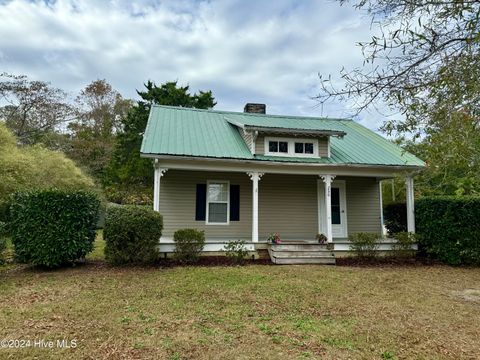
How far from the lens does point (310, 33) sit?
486 centimetres

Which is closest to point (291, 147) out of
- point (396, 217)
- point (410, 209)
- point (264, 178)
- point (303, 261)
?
point (264, 178)

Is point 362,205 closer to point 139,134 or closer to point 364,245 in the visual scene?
point 364,245

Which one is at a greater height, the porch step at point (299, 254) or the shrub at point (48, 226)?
the shrub at point (48, 226)

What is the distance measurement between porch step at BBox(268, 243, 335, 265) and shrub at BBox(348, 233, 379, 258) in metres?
0.80

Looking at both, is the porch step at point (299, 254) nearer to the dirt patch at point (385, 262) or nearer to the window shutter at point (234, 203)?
the dirt patch at point (385, 262)

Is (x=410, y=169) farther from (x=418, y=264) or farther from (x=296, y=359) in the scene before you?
(x=296, y=359)

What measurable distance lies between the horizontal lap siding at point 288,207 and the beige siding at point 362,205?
1490 millimetres

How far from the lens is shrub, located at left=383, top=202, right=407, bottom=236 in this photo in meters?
11.3

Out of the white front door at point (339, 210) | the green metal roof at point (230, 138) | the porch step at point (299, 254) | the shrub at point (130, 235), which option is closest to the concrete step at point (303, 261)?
the porch step at point (299, 254)

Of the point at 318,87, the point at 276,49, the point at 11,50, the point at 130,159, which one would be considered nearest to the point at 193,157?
the point at 276,49

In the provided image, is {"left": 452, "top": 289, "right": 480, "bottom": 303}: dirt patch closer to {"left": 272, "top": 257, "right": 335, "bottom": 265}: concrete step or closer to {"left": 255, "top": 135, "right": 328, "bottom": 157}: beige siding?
{"left": 272, "top": 257, "right": 335, "bottom": 265}: concrete step

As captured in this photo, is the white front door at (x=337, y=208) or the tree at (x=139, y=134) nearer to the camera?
the white front door at (x=337, y=208)

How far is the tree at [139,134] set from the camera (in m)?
20.2

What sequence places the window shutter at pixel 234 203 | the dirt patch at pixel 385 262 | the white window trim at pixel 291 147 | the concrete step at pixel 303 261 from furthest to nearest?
the window shutter at pixel 234 203, the white window trim at pixel 291 147, the dirt patch at pixel 385 262, the concrete step at pixel 303 261
